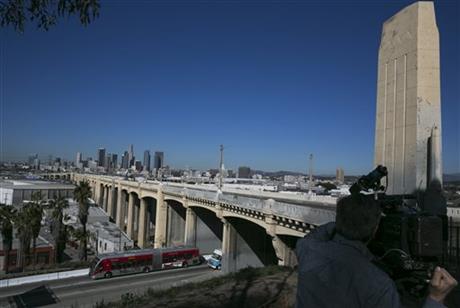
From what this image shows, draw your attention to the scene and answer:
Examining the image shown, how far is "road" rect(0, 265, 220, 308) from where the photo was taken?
2025 centimetres

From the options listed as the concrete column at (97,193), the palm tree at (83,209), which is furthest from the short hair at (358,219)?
the concrete column at (97,193)

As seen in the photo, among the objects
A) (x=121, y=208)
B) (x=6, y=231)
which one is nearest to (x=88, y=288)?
(x=6, y=231)

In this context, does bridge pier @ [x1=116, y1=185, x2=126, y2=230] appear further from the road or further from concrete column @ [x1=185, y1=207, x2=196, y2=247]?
the road

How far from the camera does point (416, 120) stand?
26.8ft

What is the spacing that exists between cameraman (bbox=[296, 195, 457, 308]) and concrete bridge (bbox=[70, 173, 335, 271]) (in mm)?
12548

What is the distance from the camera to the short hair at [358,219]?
1.68 metres

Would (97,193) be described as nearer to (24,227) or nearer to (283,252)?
(24,227)

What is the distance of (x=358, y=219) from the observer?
1679mm

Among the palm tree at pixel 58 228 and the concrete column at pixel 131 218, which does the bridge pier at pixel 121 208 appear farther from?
the palm tree at pixel 58 228

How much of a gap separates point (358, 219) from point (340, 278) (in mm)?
281

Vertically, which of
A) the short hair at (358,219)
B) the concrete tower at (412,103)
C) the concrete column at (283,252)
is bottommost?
the concrete column at (283,252)

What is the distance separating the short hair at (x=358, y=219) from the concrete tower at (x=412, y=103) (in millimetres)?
7265

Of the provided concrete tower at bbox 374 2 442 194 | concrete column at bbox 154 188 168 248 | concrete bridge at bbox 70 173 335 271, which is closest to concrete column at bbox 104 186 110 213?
concrete bridge at bbox 70 173 335 271

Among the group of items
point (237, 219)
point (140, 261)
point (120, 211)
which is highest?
point (237, 219)
